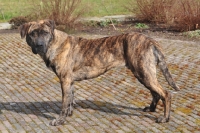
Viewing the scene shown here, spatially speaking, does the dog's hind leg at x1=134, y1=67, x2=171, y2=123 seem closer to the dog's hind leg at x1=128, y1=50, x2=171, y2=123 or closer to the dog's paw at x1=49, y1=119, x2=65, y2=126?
the dog's hind leg at x1=128, y1=50, x2=171, y2=123

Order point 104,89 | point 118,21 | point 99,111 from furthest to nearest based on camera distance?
1. point 118,21
2. point 104,89
3. point 99,111

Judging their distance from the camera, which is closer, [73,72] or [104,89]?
[73,72]

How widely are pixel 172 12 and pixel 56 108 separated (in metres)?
10.2

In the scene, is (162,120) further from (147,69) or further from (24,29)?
(24,29)

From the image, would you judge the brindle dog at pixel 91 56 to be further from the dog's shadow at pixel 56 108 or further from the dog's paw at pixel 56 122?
the dog's shadow at pixel 56 108

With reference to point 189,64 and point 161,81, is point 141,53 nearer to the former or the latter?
point 161,81

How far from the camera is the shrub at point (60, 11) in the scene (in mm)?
16047

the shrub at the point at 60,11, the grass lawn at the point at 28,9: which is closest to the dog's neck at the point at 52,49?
the shrub at the point at 60,11

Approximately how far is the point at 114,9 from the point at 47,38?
17.8 metres

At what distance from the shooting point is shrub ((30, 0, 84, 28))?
16047 millimetres

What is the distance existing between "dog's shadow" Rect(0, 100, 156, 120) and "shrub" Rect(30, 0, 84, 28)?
8.74 metres

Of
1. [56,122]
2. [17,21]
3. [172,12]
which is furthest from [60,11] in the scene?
[56,122]

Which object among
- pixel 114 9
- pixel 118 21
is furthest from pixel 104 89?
pixel 114 9

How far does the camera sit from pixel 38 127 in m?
6.56
